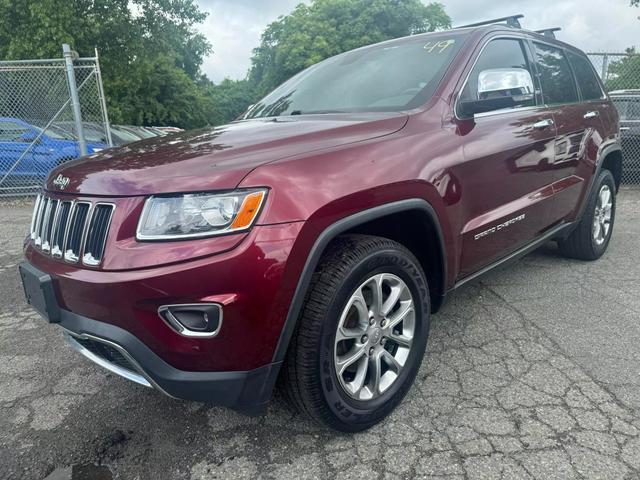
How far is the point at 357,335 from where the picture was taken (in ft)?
6.86

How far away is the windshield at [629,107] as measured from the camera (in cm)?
748

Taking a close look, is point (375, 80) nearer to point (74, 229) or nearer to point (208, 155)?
point (208, 155)

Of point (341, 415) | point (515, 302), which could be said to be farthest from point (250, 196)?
point (515, 302)

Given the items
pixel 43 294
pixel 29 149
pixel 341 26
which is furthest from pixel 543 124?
pixel 341 26

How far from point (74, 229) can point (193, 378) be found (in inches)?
30.4

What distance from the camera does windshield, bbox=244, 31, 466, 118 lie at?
270cm

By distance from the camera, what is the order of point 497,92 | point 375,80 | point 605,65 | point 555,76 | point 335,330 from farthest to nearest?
point 605,65
point 555,76
point 375,80
point 497,92
point 335,330

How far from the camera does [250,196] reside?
68.4 inches

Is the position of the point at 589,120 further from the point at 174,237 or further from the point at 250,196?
the point at 174,237

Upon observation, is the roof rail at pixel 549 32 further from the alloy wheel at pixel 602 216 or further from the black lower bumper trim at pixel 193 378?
the black lower bumper trim at pixel 193 378

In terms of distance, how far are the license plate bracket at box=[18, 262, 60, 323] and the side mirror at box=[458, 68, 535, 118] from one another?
2102 mm

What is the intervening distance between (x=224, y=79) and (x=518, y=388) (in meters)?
59.6

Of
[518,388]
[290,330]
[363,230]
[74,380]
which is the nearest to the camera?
[290,330]

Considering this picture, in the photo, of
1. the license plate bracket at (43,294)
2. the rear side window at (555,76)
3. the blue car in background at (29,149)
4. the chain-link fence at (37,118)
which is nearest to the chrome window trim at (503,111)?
the rear side window at (555,76)
